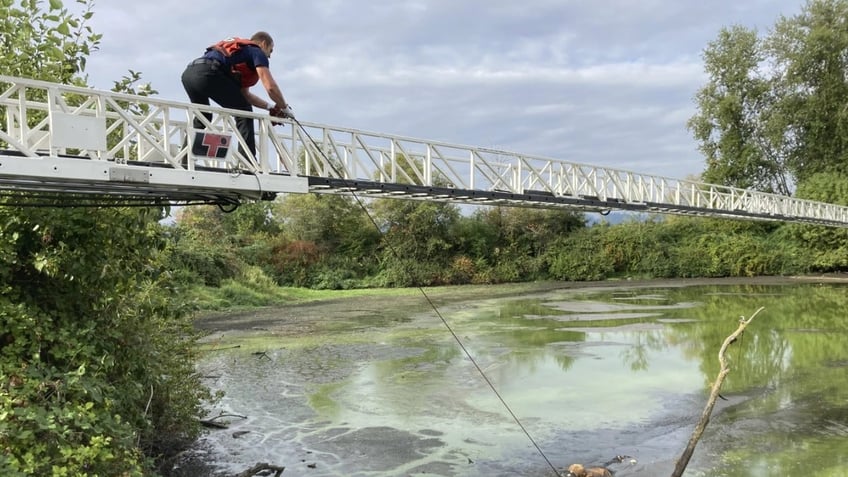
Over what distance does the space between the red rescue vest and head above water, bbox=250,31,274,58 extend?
0.10m

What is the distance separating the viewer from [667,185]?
25.1 m

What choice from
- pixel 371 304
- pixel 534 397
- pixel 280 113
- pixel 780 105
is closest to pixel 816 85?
pixel 780 105

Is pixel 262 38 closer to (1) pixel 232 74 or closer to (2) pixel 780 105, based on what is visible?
(1) pixel 232 74

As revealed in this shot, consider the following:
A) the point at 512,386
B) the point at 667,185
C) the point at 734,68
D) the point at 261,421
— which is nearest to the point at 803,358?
the point at 512,386

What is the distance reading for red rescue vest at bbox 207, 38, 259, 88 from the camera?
6.42 metres

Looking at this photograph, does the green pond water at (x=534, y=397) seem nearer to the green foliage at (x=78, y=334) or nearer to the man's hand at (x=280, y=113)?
the green foliage at (x=78, y=334)

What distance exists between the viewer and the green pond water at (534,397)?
23.7 ft

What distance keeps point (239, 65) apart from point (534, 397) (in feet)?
21.2

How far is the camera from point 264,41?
261 inches

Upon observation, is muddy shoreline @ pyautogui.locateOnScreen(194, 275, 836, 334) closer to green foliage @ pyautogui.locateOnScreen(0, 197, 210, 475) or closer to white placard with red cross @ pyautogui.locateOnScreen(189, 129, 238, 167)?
white placard with red cross @ pyautogui.locateOnScreen(189, 129, 238, 167)

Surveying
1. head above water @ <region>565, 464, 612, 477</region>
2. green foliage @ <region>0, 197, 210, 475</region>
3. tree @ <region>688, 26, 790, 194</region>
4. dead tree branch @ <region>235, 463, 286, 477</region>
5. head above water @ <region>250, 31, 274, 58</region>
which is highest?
tree @ <region>688, 26, 790, 194</region>

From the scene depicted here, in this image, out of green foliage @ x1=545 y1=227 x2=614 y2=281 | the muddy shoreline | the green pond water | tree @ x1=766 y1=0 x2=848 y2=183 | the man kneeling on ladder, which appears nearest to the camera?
the man kneeling on ladder

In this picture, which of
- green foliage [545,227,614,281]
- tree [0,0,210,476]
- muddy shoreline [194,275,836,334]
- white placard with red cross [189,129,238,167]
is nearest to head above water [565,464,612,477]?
tree [0,0,210,476]

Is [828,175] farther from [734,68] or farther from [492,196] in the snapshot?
[492,196]
